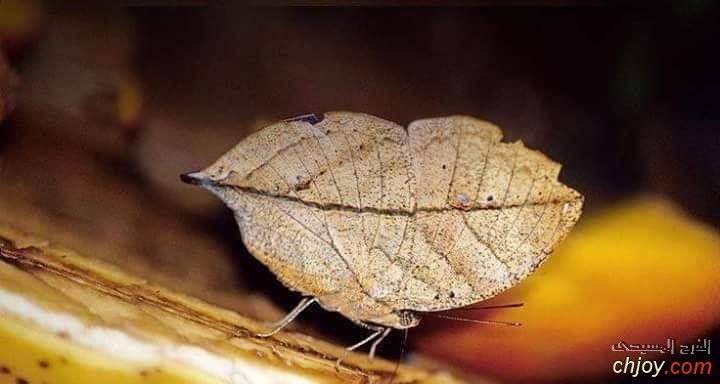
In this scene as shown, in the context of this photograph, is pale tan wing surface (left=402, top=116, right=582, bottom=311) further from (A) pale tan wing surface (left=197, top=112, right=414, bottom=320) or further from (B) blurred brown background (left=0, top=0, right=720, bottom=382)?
(B) blurred brown background (left=0, top=0, right=720, bottom=382)

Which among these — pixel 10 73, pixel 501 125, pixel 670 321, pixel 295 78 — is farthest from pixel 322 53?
pixel 670 321

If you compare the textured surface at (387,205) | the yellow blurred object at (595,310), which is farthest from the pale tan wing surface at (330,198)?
the yellow blurred object at (595,310)

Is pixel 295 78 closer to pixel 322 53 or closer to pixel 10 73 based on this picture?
pixel 322 53

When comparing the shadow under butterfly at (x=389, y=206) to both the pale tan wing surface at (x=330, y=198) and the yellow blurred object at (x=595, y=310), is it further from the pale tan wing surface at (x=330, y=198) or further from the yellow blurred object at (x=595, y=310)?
the yellow blurred object at (x=595, y=310)

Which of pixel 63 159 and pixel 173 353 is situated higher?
pixel 63 159

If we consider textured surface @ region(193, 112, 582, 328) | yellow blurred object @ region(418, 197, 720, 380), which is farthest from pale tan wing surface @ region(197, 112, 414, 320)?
yellow blurred object @ region(418, 197, 720, 380)

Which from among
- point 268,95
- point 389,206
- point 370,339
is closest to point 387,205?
point 389,206

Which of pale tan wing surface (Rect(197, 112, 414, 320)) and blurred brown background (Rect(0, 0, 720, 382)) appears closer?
pale tan wing surface (Rect(197, 112, 414, 320))
